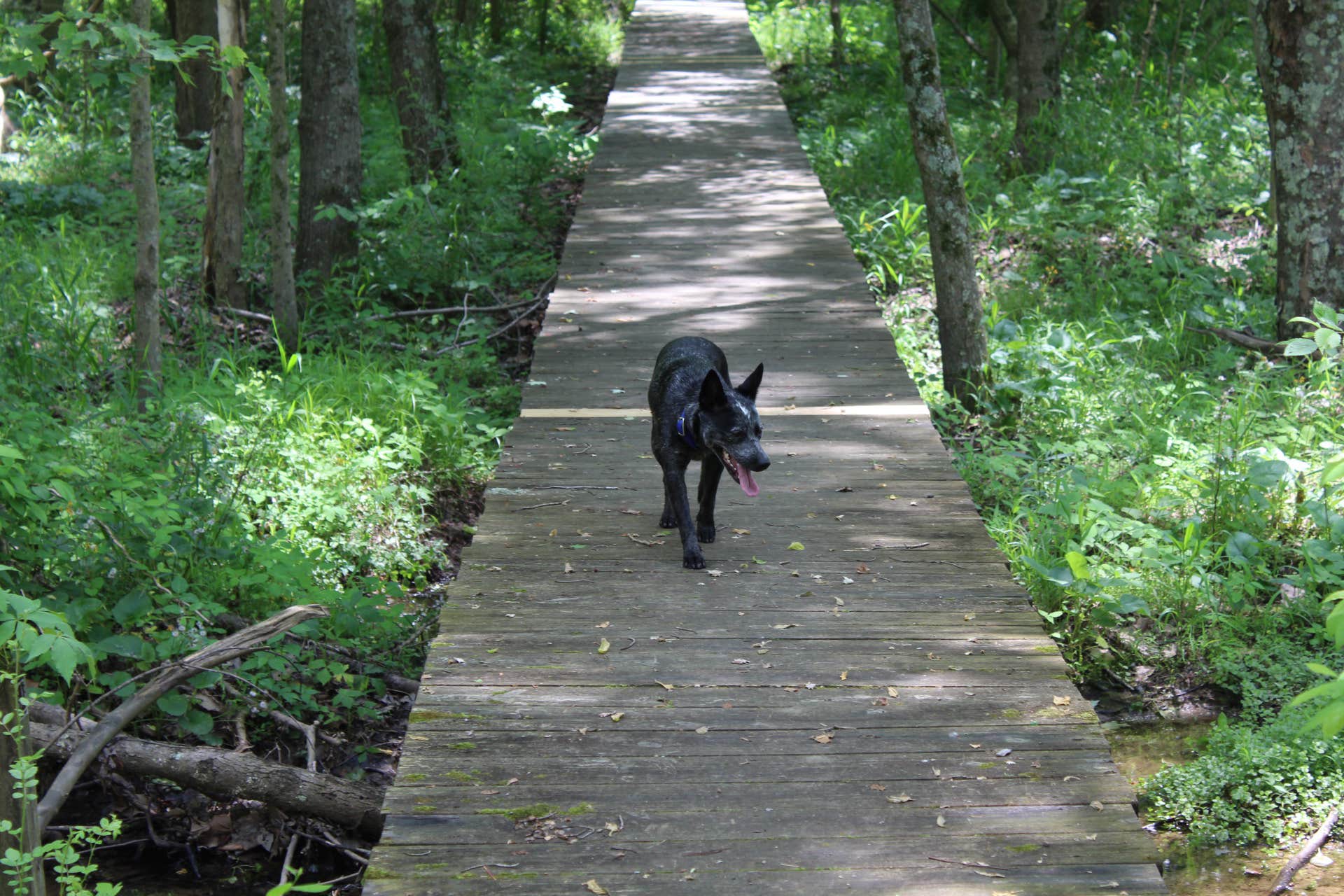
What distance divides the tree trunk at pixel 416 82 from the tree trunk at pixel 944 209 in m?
5.04

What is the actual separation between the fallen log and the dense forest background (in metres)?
0.02

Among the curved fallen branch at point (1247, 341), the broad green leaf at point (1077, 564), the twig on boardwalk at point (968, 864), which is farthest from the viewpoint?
the curved fallen branch at point (1247, 341)

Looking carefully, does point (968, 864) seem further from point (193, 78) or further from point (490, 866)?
point (193, 78)

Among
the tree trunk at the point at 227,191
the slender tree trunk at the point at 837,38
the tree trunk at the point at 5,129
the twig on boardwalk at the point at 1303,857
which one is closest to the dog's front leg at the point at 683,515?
the twig on boardwalk at the point at 1303,857

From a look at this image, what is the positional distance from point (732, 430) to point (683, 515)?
1.84 ft

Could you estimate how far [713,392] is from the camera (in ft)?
14.1

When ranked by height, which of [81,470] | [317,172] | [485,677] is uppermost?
[317,172]

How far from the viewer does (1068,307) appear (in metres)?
8.41

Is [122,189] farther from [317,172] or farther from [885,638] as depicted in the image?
[885,638]

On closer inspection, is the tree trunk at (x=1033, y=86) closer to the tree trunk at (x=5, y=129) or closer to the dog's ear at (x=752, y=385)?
the dog's ear at (x=752, y=385)

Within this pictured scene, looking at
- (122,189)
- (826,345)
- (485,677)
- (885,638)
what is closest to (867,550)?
(885,638)

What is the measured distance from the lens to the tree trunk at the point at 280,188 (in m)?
7.52

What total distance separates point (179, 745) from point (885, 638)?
2.55 metres

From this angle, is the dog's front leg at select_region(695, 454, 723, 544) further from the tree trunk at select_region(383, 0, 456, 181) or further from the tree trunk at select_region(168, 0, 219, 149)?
the tree trunk at select_region(168, 0, 219, 149)
